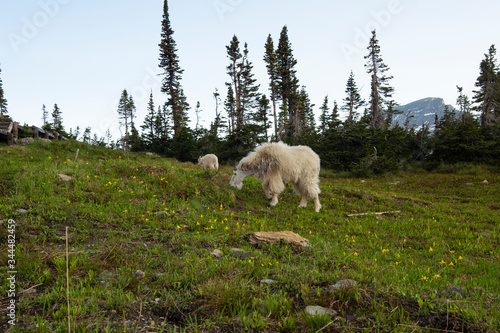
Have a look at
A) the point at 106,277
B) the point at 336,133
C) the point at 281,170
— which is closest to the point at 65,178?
the point at 106,277

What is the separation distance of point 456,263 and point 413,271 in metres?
1.58

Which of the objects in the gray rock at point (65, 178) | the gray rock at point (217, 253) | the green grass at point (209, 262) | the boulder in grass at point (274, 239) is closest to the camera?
the green grass at point (209, 262)

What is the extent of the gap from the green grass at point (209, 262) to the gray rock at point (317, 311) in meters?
0.07

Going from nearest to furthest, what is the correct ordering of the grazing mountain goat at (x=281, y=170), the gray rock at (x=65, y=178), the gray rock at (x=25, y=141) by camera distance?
the gray rock at (x=65, y=178) < the grazing mountain goat at (x=281, y=170) < the gray rock at (x=25, y=141)

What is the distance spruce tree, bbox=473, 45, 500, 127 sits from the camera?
116 feet

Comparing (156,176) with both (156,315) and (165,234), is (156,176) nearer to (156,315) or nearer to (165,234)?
(165,234)

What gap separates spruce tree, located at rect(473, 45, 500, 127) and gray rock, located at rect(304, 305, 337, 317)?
43055 mm

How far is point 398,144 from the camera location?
1030 inches

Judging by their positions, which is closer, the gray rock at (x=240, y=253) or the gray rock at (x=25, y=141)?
the gray rock at (x=240, y=253)

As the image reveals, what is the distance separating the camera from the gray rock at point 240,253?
13.3ft

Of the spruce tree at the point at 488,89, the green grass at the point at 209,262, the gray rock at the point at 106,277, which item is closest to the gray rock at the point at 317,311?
the green grass at the point at 209,262

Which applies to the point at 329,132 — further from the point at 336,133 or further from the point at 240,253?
the point at 240,253

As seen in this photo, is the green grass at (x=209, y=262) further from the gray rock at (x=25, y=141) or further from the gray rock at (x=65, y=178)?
the gray rock at (x=25, y=141)

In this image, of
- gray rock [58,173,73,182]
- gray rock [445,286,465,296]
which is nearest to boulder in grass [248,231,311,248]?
gray rock [445,286,465,296]
